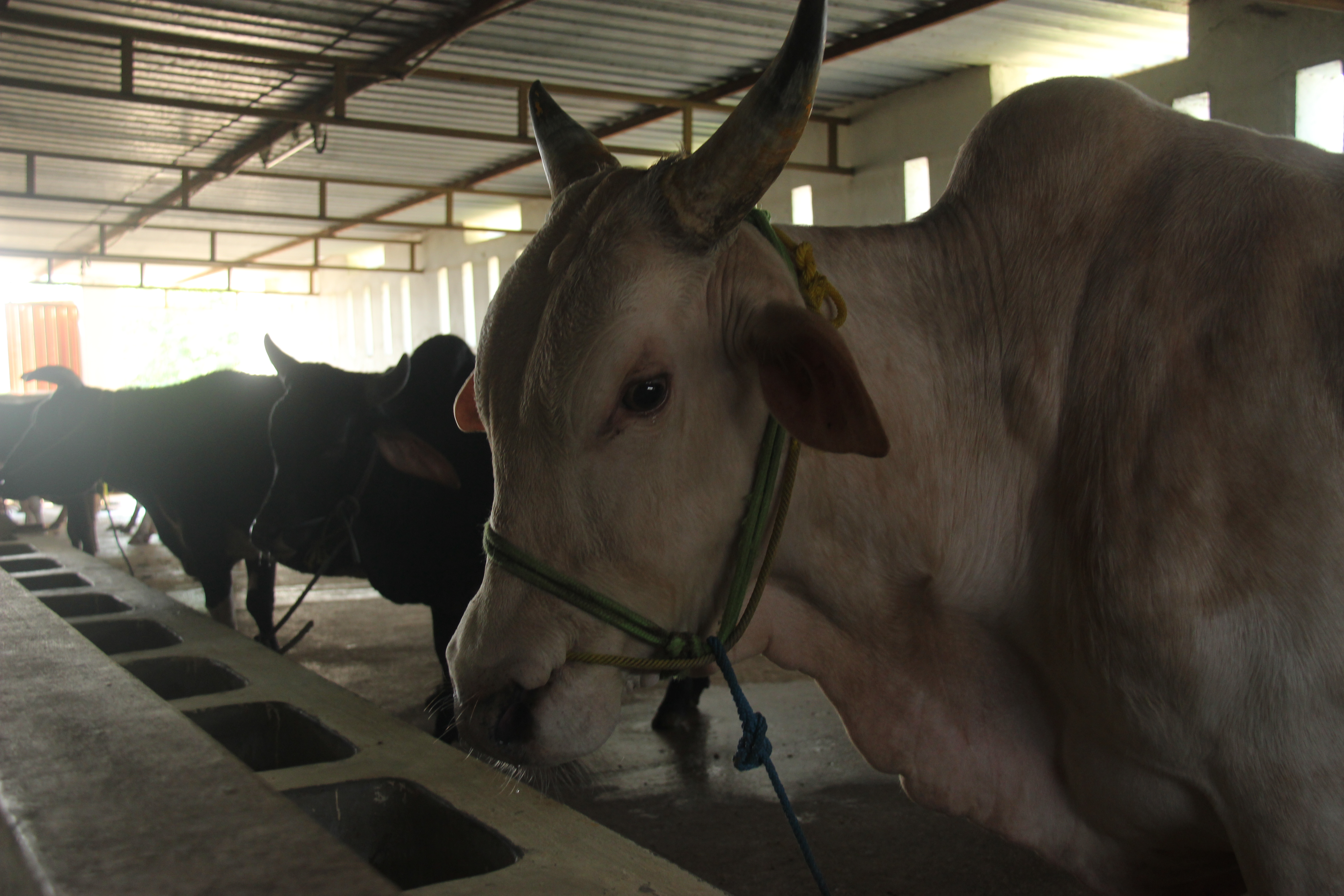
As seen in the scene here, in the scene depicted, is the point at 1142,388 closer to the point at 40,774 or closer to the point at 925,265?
the point at 925,265

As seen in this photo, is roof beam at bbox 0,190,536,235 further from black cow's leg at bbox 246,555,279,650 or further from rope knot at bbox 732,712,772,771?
rope knot at bbox 732,712,772,771

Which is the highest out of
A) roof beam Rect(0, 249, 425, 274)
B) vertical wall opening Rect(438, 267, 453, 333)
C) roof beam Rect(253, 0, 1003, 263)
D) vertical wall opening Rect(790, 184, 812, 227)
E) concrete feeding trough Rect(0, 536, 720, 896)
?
roof beam Rect(253, 0, 1003, 263)

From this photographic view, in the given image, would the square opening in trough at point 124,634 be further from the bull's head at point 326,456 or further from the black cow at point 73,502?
the black cow at point 73,502

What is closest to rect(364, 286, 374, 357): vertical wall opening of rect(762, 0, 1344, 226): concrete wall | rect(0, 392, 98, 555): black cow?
rect(762, 0, 1344, 226): concrete wall

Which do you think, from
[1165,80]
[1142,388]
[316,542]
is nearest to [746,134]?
[1142,388]

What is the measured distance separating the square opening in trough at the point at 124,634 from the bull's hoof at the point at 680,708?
2.25 meters

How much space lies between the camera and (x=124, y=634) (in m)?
4.18

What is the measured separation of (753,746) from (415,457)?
10.5 ft

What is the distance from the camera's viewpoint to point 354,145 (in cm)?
1441

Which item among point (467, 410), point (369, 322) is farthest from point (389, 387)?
point (369, 322)

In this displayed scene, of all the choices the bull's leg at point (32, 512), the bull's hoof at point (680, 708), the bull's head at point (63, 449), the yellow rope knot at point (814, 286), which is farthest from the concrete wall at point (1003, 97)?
the bull's leg at point (32, 512)

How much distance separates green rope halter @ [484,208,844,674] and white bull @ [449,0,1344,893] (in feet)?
0.07

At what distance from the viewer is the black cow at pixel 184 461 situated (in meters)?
6.39

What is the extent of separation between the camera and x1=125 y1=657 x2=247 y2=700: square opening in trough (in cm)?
345
